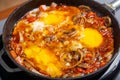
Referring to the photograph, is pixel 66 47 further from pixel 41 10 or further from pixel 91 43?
pixel 41 10

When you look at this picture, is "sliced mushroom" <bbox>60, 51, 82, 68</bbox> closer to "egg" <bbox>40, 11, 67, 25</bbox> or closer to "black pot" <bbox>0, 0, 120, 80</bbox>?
"black pot" <bbox>0, 0, 120, 80</bbox>

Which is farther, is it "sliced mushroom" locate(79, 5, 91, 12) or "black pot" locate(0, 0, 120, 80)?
"sliced mushroom" locate(79, 5, 91, 12)

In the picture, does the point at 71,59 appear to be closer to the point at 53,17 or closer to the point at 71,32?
the point at 71,32

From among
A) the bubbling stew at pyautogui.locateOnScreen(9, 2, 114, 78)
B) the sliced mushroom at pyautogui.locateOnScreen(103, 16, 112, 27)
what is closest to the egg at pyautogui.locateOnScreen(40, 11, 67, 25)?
the bubbling stew at pyautogui.locateOnScreen(9, 2, 114, 78)

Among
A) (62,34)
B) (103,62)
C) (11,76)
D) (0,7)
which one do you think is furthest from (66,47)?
(0,7)

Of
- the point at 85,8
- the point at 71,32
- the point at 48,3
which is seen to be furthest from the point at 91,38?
the point at 48,3

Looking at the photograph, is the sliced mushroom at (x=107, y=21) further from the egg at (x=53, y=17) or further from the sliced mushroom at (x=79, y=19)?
the egg at (x=53, y=17)

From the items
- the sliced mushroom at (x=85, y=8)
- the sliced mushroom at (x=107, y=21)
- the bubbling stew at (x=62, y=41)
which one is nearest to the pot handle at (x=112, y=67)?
the bubbling stew at (x=62, y=41)

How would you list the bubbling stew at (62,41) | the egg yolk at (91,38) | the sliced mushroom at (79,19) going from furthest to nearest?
the sliced mushroom at (79,19) → the egg yolk at (91,38) → the bubbling stew at (62,41)
